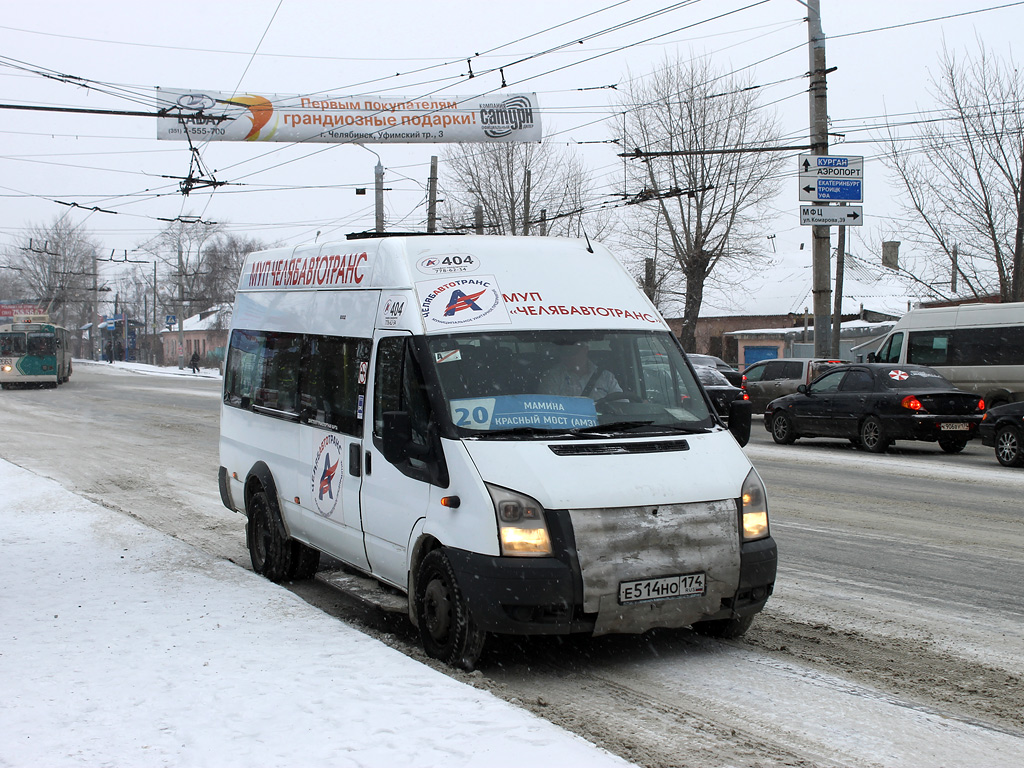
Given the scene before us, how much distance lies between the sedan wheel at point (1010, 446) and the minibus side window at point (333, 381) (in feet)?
38.9

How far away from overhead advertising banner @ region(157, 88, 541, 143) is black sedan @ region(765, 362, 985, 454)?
15876mm

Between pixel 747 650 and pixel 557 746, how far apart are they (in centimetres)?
213

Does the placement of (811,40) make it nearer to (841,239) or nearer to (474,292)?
(841,239)

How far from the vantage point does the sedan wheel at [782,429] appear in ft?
63.6

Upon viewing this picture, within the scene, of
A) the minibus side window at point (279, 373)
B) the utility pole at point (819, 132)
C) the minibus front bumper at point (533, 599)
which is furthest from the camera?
the utility pole at point (819, 132)

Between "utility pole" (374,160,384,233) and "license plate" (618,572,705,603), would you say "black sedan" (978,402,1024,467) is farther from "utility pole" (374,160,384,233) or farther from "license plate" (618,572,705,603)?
"utility pole" (374,160,384,233)

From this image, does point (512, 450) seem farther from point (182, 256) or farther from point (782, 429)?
point (182, 256)

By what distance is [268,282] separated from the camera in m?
8.32

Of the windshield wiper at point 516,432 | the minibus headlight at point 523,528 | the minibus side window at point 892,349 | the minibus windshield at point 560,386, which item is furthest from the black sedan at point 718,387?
the minibus headlight at point 523,528

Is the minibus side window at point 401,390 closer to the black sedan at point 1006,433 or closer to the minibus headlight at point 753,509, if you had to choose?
the minibus headlight at point 753,509

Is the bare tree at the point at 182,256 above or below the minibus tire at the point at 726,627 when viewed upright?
above

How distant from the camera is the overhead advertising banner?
30297 mm

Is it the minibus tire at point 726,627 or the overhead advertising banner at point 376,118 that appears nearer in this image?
the minibus tire at point 726,627

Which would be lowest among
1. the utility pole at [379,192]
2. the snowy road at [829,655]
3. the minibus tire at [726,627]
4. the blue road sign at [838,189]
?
the snowy road at [829,655]
